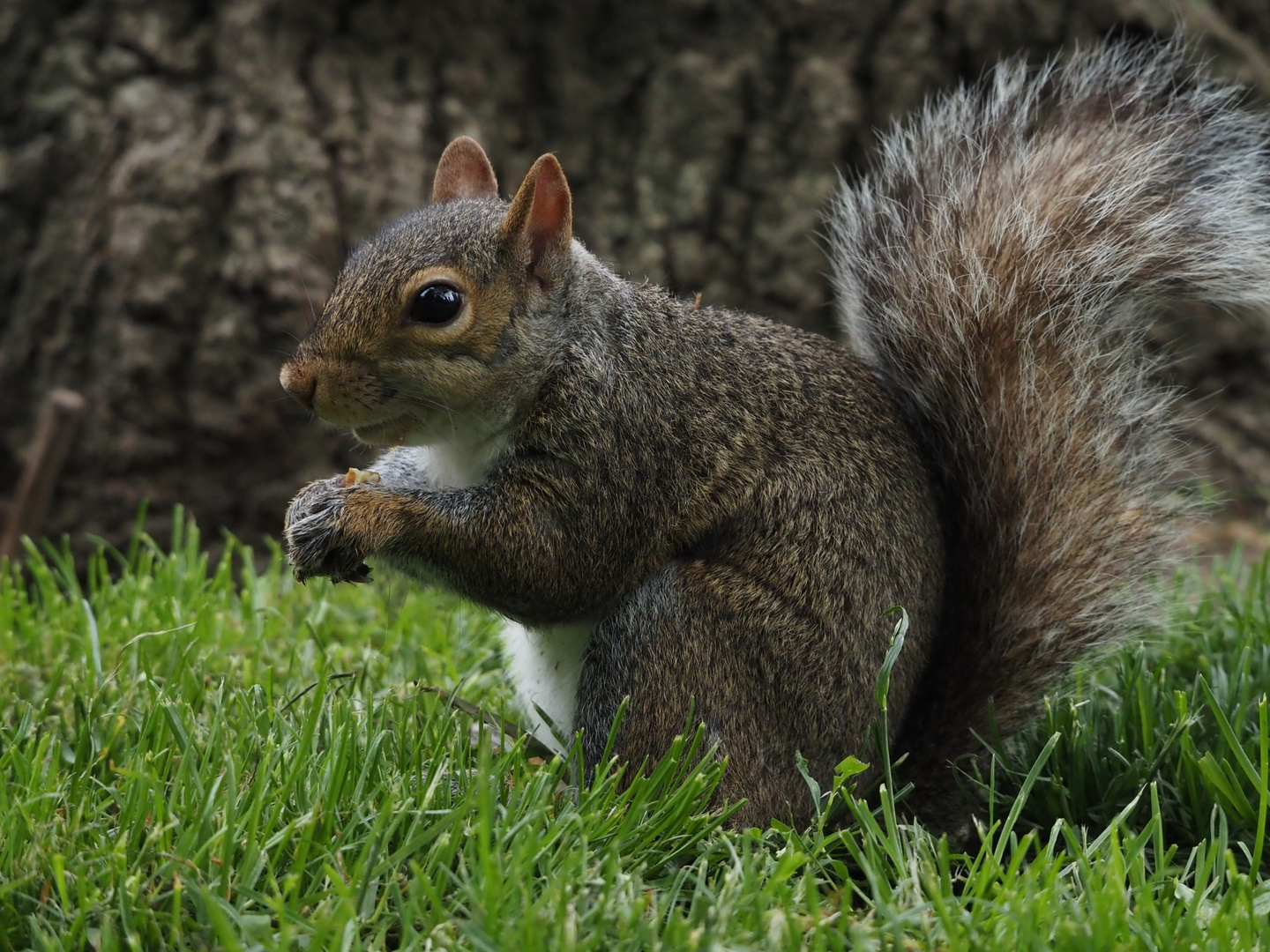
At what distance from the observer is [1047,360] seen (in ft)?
7.12

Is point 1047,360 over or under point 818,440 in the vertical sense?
over

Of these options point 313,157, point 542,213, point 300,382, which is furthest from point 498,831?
point 313,157

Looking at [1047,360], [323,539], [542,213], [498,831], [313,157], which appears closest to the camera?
[498,831]

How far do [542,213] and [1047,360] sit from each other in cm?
88

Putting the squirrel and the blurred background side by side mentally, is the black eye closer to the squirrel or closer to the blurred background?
the squirrel

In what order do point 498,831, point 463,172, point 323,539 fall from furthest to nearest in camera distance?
point 463,172 < point 323,539 < point 498,831

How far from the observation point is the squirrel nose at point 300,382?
1.97 metres

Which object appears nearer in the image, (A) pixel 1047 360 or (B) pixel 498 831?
(B) pixel 498 831

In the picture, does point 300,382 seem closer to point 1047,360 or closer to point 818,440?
point 818,440

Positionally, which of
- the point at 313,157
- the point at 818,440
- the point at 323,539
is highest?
the point at 313,157

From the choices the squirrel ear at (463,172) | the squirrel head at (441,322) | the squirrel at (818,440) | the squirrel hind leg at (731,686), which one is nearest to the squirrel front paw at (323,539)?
the squirrel at (818,440)

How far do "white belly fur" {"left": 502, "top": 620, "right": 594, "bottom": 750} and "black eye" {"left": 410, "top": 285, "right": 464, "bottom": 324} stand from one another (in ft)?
1.72

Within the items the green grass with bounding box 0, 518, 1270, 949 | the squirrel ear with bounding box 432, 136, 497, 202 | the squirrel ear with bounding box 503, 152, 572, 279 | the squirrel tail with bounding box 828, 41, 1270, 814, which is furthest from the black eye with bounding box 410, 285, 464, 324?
the squirrel tail with bounding box 828, 41, 1270, 814

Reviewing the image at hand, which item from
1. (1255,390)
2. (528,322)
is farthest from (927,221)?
(1255,390)
